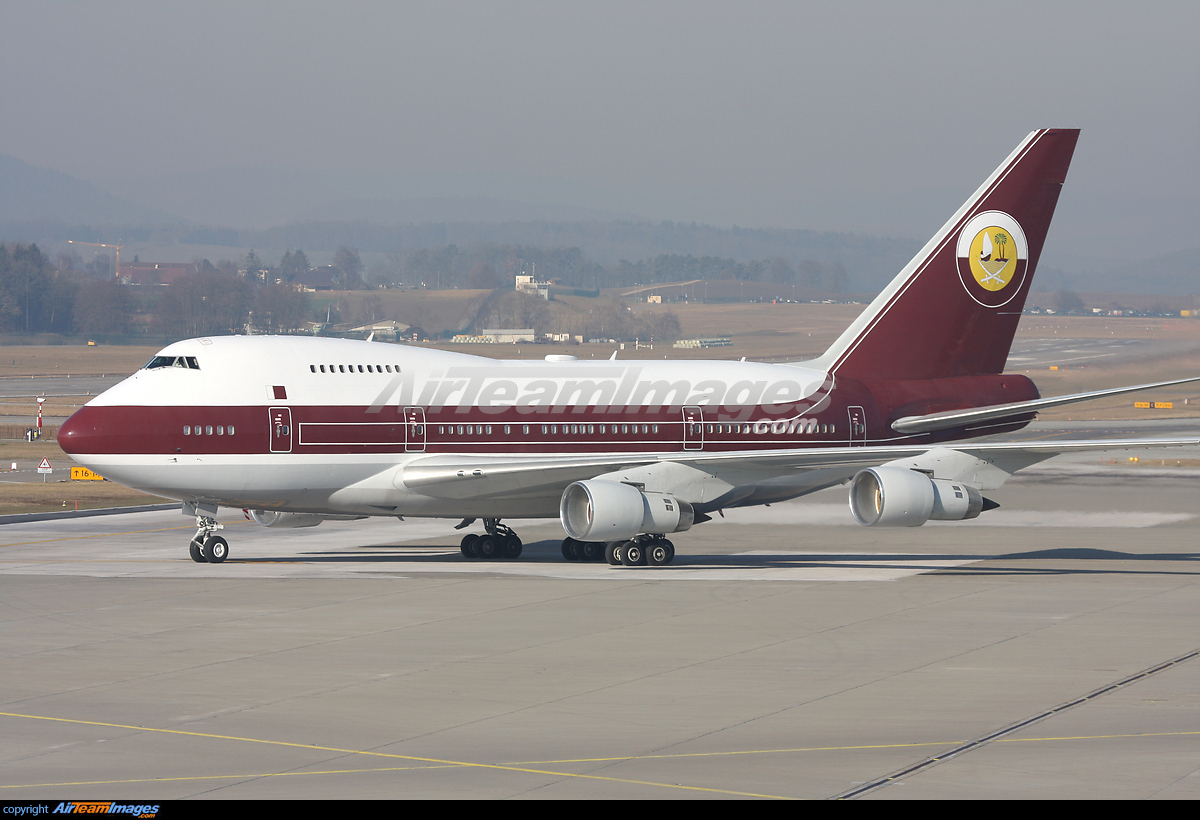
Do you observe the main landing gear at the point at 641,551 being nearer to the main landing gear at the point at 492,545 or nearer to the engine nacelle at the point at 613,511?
the engine nacelle at the point at 613,511

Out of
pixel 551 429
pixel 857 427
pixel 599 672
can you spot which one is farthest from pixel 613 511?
pixel 599 672

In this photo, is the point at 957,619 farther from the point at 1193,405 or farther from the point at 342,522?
the point at 1193,405

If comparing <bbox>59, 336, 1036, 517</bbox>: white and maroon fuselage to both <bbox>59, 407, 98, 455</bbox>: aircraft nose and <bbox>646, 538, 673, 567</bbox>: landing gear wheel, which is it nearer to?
<bbox>59, 407, 98, 455</bbox>: aircraft nose

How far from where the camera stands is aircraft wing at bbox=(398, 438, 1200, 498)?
3409 centimetres

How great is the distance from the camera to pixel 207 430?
33.4 metres

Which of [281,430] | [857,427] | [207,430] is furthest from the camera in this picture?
[857,427]

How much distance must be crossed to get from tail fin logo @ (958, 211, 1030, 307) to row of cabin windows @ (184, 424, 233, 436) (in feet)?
67.3

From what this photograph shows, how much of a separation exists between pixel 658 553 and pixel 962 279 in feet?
40.8

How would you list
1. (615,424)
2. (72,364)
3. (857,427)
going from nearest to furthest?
(615,424) → (857,427) → (72,364)

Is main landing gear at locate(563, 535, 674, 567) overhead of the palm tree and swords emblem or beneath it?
beneath

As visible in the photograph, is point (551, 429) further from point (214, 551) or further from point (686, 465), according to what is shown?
point (214, 551)

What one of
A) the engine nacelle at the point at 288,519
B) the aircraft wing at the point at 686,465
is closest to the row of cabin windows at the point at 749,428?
the aircraft wing at the point at 686,465

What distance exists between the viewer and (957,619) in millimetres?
26422

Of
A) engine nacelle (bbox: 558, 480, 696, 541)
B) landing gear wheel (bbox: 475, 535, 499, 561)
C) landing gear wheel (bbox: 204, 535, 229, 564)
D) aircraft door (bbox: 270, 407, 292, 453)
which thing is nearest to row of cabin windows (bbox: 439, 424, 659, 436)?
engine nacelle (bbox: 558, 480, 696, 541)
